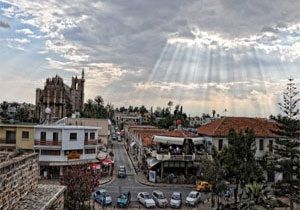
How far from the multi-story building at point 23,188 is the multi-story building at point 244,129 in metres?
28.6

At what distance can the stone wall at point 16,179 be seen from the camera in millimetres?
8477

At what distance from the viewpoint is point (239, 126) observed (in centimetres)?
4172

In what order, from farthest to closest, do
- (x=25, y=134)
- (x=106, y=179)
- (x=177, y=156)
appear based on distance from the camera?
(x=177, y=156) < (x=106, y=179) < (x=25, y=134)

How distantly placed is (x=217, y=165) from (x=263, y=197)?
10770 millimetres

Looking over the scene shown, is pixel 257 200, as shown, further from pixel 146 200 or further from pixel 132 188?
pixel 132 188

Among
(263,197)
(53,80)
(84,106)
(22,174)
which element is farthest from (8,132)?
(84,106)

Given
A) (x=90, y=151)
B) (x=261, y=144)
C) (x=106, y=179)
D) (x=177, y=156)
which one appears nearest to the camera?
(x=106, y=179)

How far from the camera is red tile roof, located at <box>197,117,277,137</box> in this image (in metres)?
40.2

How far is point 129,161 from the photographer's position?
53156 mm

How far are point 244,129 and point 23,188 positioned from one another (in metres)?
31.8

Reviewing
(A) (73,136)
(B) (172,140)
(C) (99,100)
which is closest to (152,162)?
(B) (172,140)

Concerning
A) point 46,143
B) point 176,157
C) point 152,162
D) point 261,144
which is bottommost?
point 152,162

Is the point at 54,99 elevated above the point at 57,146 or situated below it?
above

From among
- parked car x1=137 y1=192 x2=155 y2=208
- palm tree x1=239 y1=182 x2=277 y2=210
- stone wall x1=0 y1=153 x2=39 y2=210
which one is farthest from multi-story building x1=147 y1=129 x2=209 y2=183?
stone wall x1=0 y1=153 x2=39 y2=210
